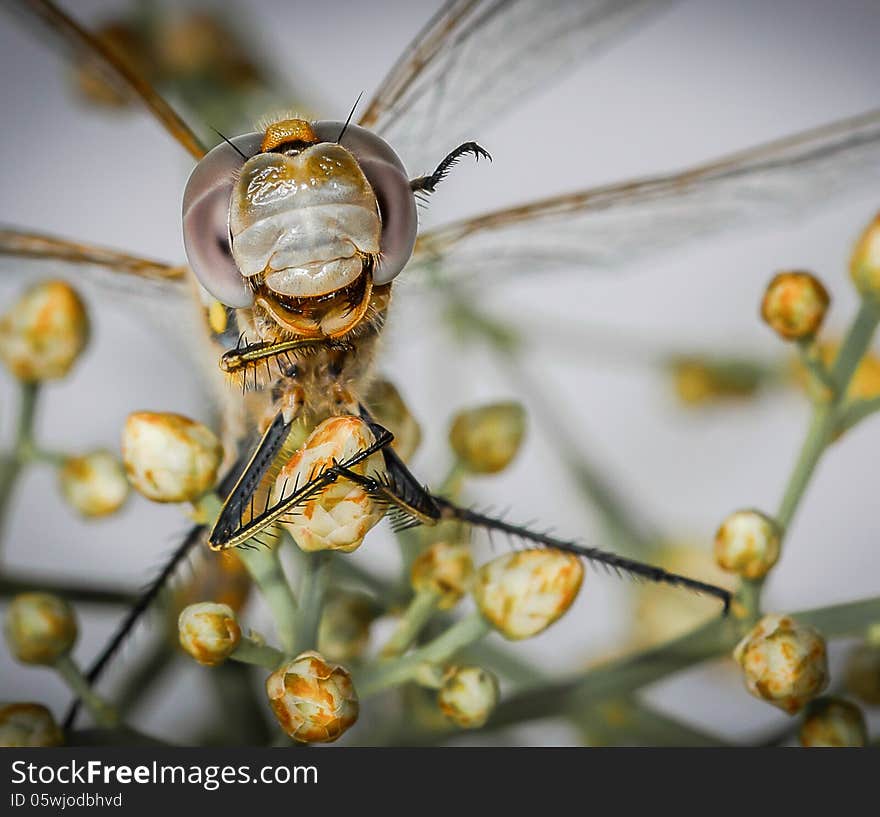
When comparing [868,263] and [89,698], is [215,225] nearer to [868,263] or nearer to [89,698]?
[89,698]

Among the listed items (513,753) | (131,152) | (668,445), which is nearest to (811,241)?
(668,445)

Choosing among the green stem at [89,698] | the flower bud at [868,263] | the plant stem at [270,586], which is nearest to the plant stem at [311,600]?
the plant stem at [270,586]

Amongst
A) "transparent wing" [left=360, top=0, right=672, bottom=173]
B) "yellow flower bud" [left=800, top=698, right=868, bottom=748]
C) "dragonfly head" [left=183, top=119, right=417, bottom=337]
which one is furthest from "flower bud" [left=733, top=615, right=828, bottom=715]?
"transparent wing" [left=360, top=0, right=672, bottom=173]

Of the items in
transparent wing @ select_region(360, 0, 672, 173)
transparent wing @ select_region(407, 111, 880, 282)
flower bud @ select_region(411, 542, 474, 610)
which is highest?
transparent wing @ select_region(360, 0, 672, 173)

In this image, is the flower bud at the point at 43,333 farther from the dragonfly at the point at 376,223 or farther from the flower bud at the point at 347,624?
the flower bud at the point at 347,624

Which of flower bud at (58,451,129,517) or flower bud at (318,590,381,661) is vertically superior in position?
flower bud at (58,451,129,517)

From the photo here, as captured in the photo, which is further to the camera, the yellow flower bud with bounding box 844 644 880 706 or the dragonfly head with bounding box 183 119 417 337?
the yellow flower bud with bounding box 844 644 880 706

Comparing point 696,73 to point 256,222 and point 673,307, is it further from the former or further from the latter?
point 256,222

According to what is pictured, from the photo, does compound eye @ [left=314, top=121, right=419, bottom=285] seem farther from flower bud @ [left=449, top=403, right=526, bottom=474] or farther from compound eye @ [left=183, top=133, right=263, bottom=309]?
flower bud @ [left=449, top=403, right=526, bottom=474]
